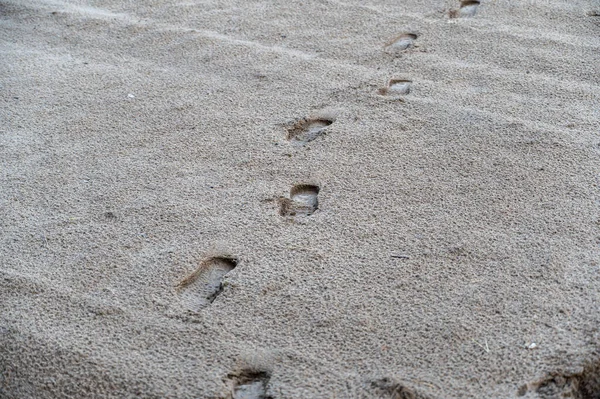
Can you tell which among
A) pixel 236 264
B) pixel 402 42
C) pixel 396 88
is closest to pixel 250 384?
pixel 236 264

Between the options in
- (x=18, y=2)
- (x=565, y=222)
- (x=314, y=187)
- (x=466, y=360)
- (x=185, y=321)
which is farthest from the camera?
(x=18, y=2)

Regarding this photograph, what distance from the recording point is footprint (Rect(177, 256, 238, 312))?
1937mm

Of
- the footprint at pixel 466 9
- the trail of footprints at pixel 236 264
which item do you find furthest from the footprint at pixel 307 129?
the footprint at pixel 466 9

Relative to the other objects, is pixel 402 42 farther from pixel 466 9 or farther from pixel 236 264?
pixel 236 264

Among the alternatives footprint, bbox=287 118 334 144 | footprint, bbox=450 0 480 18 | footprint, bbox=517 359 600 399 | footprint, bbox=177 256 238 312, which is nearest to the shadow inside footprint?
footprint, bbox=450 0 480 18

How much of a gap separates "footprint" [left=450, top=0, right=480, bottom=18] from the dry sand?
0.05ft

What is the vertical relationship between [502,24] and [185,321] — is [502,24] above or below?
above

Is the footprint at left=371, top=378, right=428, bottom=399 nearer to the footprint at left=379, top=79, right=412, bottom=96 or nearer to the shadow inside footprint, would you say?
the footprint at left=379, top=79, right=412, bottom=96

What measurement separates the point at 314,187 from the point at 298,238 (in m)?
0.27

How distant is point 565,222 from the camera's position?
2119 millimetres

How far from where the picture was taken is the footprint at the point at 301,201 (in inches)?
89.0

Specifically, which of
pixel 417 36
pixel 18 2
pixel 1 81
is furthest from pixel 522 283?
pixel 18 2

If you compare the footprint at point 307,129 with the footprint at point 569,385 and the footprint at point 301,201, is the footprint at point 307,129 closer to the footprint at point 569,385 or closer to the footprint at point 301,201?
the footprint at point 301,201

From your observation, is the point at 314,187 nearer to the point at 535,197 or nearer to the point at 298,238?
the point at 298,238
